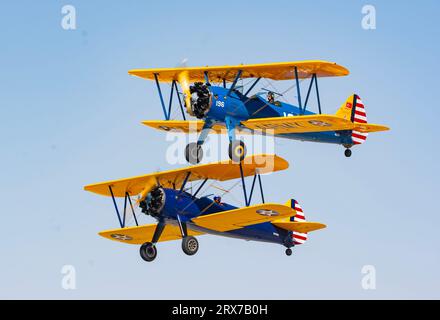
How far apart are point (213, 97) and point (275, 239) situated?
5866 millimetres

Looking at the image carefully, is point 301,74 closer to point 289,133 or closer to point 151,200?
point 289,133

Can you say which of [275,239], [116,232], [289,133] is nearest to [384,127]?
[289,133]

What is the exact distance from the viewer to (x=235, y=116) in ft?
117

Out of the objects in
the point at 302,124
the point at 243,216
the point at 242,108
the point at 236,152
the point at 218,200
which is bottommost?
the point at 243,216

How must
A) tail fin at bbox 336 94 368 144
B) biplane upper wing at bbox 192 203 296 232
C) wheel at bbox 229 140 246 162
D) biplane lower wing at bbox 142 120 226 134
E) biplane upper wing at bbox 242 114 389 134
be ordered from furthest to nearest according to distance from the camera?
tail fin at bbox 336 94 368 144 → biplane lower wing at bbox 142 120 226 134 → wheel at bbox 229 140 246 162 → biplane upper wing at bbox 242 114 389 134 → biplane upper wing at bbox 192 203 296 232

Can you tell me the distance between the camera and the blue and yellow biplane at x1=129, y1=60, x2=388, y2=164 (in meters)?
34.9

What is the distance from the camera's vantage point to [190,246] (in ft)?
114

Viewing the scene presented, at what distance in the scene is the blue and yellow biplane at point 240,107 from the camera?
3488cm

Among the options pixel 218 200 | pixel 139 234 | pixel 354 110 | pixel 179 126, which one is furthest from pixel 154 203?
pixel 354 110

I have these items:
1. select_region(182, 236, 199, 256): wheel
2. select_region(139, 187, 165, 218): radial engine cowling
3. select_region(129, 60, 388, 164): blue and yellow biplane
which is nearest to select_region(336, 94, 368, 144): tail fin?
select_region(129, 60, 388, 164): blue and yellow biplane

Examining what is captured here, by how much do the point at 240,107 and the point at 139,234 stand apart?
592 cm

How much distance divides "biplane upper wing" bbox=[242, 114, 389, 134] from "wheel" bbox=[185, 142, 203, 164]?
177 centimetres

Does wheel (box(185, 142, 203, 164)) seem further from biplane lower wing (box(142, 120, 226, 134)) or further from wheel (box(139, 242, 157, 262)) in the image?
wheel (box(139, 242, 157, 262))

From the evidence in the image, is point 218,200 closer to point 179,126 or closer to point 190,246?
point 190,246
